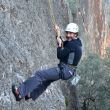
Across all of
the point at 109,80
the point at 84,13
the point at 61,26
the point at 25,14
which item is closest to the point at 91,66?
the point at 109,80

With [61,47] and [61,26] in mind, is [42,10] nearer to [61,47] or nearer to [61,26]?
[61,26]

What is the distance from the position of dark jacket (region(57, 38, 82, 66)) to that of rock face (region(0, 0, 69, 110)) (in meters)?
1.19

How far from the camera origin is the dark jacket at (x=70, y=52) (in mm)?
8414

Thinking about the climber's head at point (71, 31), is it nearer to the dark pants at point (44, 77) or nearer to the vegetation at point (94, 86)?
the dark pants at point (44, 77)

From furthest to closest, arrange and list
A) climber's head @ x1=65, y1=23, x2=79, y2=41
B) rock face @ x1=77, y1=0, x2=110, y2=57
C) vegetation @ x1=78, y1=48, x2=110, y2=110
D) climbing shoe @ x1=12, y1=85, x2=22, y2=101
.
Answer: rock face @ x1=77, y1=0, x2=110, y2=57
vegetation @ x1=78, y1=48, x2=110, y2=110
climber's head @ x1=65, y1=23, x2=79, y2=41
climbing shoe @ x1=12, y1=85, x2=22, y2=101

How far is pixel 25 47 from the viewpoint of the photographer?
10000mm

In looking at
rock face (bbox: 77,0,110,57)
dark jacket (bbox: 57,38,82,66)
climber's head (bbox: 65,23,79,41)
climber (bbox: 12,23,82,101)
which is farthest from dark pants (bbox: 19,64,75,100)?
rock face (bbox: 77,0,110,57)

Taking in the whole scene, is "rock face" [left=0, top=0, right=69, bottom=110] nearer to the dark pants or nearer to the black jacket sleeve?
the dark pants

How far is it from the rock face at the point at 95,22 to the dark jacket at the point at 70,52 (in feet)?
51.8

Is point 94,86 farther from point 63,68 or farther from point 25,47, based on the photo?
point 63,68

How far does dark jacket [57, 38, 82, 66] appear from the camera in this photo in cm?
841

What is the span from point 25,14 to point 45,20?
1.82 meters

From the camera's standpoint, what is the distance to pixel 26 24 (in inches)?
412

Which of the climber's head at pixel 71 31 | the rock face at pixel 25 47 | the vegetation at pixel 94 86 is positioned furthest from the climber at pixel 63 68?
the vegetation at pixel 94 86
